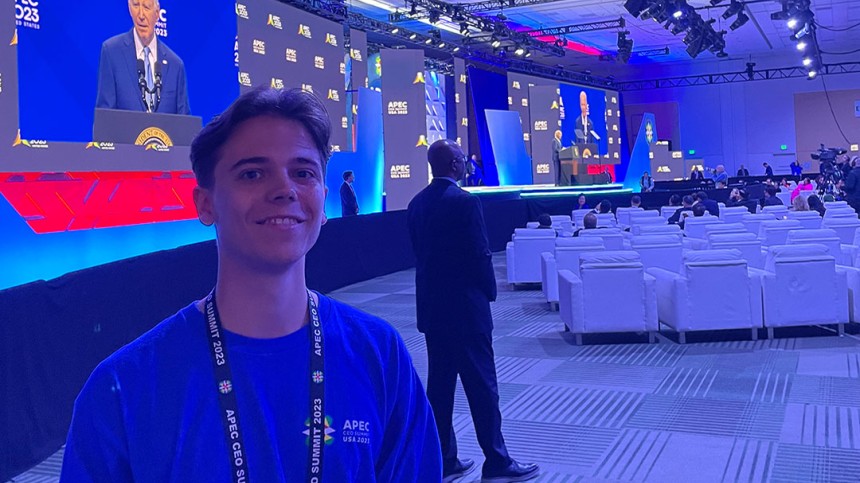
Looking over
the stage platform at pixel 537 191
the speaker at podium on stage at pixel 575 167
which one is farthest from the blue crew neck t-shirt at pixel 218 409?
the speaker at podium on stage at pixel 575 167

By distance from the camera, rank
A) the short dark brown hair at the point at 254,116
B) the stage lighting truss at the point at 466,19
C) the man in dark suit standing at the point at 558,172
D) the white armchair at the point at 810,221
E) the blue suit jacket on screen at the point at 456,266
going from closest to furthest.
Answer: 1. the short dark brown hair at the point at 254,116
2. the blue suit jacket on screen at the point at 456,266
3. the white armchair at the point at 810,221
4. the stage lighting truss at the point at 466,19
5. the man in dark suit standing at the point at 558,172

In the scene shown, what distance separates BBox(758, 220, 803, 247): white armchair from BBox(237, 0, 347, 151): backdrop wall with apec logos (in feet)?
19.3

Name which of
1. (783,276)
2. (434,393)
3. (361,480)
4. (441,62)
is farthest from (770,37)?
(361,480)

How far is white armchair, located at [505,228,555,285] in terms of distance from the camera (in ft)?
34.4

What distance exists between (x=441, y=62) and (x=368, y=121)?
751 centimetres

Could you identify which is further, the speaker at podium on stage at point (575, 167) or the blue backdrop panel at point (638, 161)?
the blue backdrop panel at point (638, 161)

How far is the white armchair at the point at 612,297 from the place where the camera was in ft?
22.5

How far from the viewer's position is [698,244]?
30.4 ft

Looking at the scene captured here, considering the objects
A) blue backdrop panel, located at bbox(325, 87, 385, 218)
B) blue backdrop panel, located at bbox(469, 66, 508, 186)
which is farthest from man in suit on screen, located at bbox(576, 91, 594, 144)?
blue backdrop panel, located at bbox(325, 87, 385, 218)

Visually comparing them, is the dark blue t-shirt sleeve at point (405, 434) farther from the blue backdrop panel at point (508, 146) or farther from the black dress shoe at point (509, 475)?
the blue backdrop panel at point (508, 146)

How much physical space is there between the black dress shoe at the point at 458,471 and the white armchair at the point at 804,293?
3901 mm

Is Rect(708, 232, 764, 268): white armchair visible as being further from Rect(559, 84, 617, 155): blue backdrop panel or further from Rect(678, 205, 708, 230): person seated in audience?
Rect(559, 84, 617, 155): blue backdrop panel

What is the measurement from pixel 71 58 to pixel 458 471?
6.58 m

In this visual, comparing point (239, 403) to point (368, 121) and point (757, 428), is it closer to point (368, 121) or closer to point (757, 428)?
point (757, 428)
